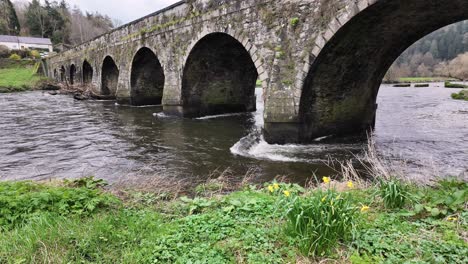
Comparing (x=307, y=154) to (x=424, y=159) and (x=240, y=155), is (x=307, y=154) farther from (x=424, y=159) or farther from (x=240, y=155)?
(x=424, y=159)

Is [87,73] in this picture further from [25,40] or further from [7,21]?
[7,21]

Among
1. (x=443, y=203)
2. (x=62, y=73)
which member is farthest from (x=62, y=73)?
(x=443, y=203)

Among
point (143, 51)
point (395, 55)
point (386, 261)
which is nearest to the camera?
point (386, 261)

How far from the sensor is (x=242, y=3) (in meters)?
10.7

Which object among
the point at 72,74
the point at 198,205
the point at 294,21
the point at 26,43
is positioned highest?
the point at 26,43

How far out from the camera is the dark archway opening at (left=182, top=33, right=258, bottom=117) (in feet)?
45.5

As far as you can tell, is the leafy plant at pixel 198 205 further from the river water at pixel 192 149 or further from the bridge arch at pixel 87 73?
the bridge arch at pixel 87 73

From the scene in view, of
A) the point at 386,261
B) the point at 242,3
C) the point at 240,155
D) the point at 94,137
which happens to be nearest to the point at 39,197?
the point at 386,261

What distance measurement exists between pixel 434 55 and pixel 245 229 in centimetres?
9691

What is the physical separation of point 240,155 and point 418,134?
681 cm

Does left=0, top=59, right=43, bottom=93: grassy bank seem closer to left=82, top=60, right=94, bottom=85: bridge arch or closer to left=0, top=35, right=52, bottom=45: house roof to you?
left=82, top=60, right=94, bottom=85: bridge arch

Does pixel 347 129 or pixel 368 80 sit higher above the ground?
pixel 368 80

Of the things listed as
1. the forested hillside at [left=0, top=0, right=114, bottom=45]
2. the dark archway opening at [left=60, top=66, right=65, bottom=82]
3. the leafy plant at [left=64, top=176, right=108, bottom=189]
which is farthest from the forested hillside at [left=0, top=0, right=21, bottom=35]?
the leafy plant at [left=64, top=176, right=108, bottom=189]

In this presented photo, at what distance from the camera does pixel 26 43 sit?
224 feet
